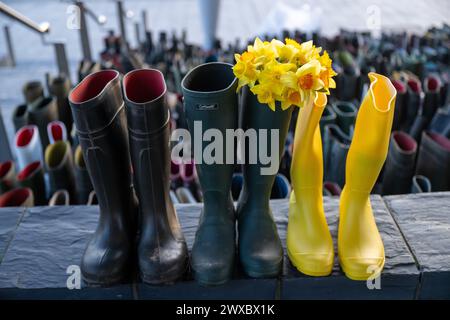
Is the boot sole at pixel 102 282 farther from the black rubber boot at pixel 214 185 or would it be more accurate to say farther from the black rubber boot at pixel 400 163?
the black rubber boot at pixel 400 163

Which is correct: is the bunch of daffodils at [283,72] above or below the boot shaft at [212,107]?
above

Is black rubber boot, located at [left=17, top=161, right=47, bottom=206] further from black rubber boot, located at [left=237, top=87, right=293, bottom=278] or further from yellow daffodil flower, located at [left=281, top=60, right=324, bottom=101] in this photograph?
yellow daffodil flower, located at [left=281, top=60, right=324, bottom=101]

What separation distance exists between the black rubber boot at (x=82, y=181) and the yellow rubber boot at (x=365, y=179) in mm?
797

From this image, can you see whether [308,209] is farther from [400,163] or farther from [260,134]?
[400,163]

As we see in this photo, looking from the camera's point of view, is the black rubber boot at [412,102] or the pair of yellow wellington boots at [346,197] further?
the black rubber boot at [412,102]

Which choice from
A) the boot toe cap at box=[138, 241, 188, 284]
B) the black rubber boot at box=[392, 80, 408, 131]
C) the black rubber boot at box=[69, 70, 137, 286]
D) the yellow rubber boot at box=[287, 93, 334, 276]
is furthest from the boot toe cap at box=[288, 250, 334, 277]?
the black rubber boot at box=[392, 80, 408, 131]

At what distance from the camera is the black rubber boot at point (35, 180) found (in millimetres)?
1396

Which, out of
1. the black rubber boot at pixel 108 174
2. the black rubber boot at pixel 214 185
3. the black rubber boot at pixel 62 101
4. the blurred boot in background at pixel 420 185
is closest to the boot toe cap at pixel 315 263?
the black rubber boot at pixel 214 185

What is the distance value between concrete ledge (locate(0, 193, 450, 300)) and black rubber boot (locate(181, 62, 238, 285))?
0.06 metres

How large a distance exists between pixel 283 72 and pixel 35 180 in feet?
3.15

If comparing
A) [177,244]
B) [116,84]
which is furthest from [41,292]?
[116,84]

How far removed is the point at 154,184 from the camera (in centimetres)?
88

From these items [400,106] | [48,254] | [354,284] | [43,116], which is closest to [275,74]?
[354,284]

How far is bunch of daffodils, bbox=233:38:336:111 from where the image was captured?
30.5 inches
